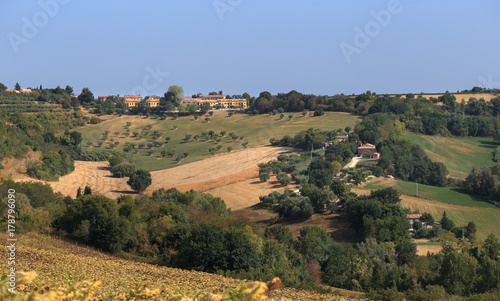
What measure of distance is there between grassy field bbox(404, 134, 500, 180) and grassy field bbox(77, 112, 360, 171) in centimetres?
1585

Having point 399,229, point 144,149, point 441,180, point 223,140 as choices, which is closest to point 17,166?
point 144,149

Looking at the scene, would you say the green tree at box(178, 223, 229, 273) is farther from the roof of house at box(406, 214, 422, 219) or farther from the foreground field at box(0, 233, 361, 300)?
the roof of house at box(406, 214, 422, 219)

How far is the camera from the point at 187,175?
240ft

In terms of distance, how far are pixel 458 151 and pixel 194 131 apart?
51.8 meters

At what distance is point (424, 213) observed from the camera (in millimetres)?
49656

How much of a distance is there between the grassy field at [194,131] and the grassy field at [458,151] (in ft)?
52.0

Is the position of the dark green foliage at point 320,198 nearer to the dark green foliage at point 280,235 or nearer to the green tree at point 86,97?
the dark green foliage at point 280,235

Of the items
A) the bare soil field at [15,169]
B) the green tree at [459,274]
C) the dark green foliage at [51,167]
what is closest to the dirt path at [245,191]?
the dark green foliage at [51,167]

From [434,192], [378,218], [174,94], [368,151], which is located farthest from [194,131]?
[378,218]

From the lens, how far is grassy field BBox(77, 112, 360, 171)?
89.9 meters

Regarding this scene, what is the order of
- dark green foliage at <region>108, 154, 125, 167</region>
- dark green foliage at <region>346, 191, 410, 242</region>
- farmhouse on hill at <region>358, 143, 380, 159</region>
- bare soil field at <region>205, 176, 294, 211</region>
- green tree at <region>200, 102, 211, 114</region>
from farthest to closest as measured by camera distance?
green tree at <region>200, 102, 211, 114</region> → dark green foliage at <region>108, 154, 125, 167</region> → farmhouse on hill at <region>358, 143, 380, 159</region> → bare soil field at <region>205, 176, 294, 211</region> → dark green foliage at <region>346, 191, 410, 242</region>

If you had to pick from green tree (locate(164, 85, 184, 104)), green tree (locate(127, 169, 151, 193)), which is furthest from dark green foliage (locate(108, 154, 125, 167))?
green tree (locate(164, 85, 184, 104))

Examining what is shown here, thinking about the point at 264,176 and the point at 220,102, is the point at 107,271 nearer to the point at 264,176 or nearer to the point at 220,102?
the point at 264,176

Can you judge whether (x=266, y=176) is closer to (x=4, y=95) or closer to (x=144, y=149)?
(x=144, y=149)
